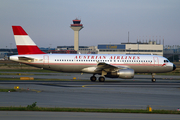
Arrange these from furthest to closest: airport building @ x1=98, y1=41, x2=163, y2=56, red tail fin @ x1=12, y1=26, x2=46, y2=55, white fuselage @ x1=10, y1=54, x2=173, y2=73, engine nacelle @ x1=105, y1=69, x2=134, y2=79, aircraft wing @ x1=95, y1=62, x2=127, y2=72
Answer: airport building @ x1=98, y1=41, x2=163, y2=56, red tail fin @ x1=12, y1=26, x2=46, y2=55, white fuselage @ x1=10, y1=54, x2=173, y2=73, aircraft wing @ x1=95, y1=62, x2=127, y2=72, engine nacelle @ x1=105, y1=69, x2=134, y2=79

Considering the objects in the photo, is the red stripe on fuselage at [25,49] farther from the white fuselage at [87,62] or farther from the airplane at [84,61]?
the white fuselage at [87,62]

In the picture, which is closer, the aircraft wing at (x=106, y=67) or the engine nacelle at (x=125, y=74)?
the engine nacelle at (x=125, y=74)

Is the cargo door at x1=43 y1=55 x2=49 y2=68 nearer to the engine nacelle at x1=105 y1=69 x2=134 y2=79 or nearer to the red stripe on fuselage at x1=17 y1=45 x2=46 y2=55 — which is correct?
the red stripe on fuselage at x1=17 y1=45 x2=46 y2=55

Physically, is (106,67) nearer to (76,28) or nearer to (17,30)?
(17,30)


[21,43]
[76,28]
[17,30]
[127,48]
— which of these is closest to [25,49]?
[21,43]

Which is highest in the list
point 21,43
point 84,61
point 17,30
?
point 17,30

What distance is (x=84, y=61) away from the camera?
33.5 metres

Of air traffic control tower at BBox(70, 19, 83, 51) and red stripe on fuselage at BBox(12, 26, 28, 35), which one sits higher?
air traffic control tower at BBox(70, 19, 83, 51)

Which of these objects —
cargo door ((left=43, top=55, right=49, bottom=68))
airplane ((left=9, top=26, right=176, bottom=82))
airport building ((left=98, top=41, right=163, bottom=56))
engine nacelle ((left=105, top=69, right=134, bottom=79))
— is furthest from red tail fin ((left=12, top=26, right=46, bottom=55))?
airport building ((left=98, top=41, right=163, bottom=56))

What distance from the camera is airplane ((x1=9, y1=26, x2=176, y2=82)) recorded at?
1289 inches

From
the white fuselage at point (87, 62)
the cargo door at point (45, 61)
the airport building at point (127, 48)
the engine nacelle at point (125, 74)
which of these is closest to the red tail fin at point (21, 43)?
the white fuselage at point (87, 62)

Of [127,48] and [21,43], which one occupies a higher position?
[127,48]

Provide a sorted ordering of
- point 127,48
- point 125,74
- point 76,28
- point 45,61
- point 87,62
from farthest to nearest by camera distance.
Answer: point 76,28 < point 127,48 < point 87,62 < point 45,61 < point 125,74

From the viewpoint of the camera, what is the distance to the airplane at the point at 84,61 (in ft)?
107
